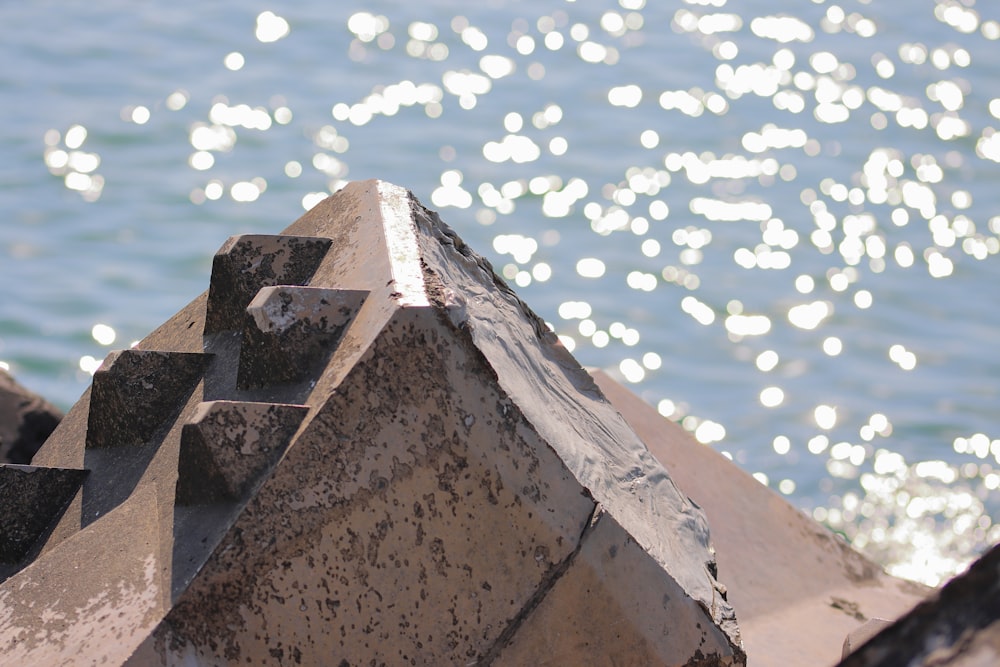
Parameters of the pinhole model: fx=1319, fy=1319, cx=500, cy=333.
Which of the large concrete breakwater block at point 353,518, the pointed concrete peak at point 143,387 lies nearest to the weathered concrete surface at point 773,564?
the large concrete breakwater block at point 353,518

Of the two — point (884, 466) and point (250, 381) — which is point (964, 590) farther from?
point (884, 466)

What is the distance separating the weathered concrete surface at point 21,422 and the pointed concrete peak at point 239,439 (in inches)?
53.0

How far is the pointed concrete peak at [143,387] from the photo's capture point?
1.78 m

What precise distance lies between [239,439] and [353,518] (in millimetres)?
160

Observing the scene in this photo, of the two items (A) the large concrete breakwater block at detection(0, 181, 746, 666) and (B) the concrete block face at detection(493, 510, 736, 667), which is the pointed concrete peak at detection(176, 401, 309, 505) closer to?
(A) the large concrete breakwater block at detection(0, 181, 746, 666)

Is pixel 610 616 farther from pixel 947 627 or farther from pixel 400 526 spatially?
pixel 947 627

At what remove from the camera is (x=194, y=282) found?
577 cm

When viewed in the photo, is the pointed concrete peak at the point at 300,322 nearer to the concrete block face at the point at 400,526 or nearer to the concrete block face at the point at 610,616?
the concrete block face at the point at 400,526

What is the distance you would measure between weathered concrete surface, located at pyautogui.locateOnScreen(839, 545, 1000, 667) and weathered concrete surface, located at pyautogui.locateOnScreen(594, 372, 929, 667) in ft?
4.68

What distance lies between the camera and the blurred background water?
5098mm

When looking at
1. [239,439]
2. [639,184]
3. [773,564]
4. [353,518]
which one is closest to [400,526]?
[353,518]

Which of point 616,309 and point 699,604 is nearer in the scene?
point 699,604

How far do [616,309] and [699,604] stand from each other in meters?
4.02

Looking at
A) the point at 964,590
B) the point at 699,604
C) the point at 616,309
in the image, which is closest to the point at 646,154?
the point at 616,309
